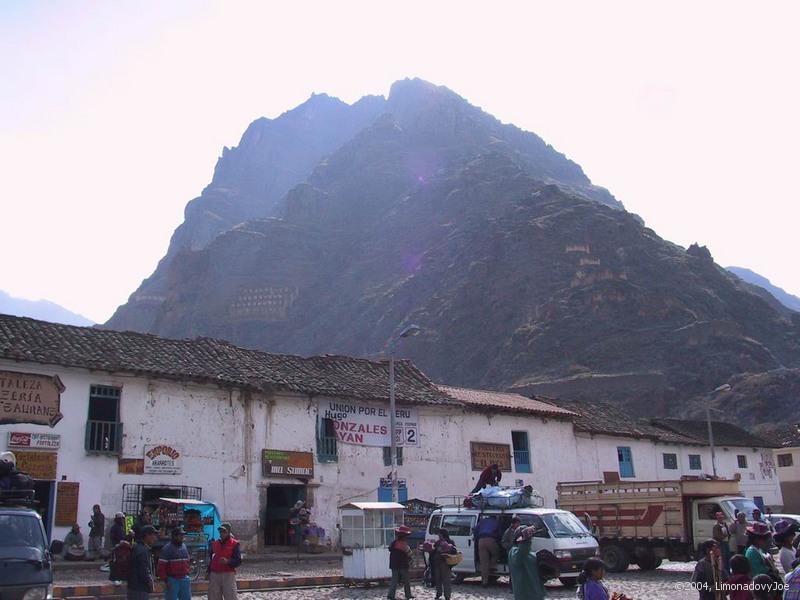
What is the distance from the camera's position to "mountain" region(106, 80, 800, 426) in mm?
92125

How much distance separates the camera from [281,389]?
26234 mm

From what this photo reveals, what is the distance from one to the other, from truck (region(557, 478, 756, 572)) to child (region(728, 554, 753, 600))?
40.8 feet

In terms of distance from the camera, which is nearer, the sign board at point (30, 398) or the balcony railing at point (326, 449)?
the sign board at point (30, 398)

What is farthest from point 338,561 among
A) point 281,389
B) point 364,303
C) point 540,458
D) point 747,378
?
point 364,303

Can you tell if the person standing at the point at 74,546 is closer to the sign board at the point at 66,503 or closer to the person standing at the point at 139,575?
the sign board at the point at 66,503

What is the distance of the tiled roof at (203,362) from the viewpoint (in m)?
22.5

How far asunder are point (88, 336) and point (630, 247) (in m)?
95.7

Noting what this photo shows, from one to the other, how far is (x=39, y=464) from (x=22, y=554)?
1220 centimetres

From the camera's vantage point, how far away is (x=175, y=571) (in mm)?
11070

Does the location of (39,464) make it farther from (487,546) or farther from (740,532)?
(740,532)

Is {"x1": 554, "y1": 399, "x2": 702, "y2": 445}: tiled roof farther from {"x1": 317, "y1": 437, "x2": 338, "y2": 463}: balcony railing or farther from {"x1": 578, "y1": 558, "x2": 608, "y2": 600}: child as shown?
{"x1": 578, "y1": 558, "x2": 608, "y2": 600}: child

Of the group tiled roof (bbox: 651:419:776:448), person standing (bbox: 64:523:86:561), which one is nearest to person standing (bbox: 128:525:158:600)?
person standing (bbox: 64:523:86:561)

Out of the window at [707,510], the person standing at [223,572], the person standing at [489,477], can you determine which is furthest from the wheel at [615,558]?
the person standing at [223,572]

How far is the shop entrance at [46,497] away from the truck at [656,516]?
14.0m
